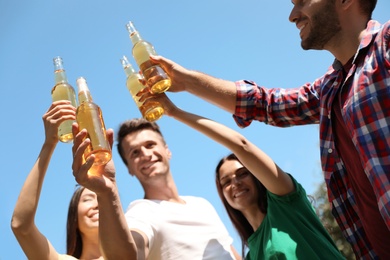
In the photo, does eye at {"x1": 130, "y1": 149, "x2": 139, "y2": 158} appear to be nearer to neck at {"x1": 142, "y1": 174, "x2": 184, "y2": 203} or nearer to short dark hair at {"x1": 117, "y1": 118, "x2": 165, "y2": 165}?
short dark hair at {"x1": 117, "y1": 118, "x2": 165, "y2": 165}

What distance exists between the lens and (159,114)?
318 centimetres

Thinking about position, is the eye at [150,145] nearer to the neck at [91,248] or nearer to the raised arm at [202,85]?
the raised arm at [202,85]

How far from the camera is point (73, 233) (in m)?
3.49

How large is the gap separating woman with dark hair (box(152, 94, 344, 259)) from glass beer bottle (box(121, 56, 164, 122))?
52 millimetres

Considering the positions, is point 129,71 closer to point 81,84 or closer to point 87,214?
point 81,84

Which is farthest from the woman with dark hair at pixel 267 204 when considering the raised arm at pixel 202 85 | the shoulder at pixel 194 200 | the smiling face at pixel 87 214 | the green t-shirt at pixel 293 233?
the smiling face at pixel 87 214

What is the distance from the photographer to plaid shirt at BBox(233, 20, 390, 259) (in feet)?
6.64

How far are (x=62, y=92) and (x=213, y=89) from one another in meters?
1.06

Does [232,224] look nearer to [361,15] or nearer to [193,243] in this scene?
[193,243]

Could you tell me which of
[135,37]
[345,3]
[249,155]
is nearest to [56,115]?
[135,37]

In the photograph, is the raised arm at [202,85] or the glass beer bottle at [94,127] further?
the raised arm at [202,85]

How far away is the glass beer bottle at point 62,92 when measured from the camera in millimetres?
2779

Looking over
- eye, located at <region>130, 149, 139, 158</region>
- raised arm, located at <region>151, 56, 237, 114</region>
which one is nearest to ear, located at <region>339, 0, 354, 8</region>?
raised arm, located at <region>151, 56, 237, 114</region>

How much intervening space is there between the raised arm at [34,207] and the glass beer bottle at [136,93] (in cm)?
56
